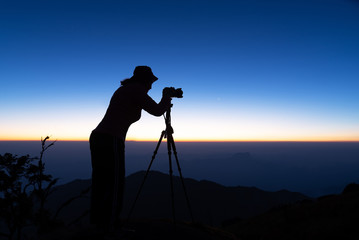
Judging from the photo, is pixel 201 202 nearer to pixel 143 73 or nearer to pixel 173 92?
pixel 173 92

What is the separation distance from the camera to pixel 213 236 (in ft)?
13.6

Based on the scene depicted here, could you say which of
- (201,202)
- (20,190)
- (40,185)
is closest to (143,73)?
(40,185)

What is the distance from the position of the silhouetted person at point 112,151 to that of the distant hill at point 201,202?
10599 centimetres

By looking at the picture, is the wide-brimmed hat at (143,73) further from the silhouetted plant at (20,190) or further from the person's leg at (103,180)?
the silhouetted plant at (20,190)

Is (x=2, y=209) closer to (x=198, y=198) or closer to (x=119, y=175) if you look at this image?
(x=119, y=175)

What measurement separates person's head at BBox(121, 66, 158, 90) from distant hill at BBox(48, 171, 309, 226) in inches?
4188

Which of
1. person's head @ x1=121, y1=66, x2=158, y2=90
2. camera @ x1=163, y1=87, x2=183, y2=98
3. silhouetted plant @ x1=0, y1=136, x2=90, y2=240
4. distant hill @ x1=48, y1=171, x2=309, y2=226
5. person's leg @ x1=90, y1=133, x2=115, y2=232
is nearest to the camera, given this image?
person's leg @ x1=90, y1=133, x2=115, y2=232

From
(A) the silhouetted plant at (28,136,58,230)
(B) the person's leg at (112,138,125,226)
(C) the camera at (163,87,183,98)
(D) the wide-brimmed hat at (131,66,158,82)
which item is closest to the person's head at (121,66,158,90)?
(D) the wide-brimmed hat at (131,66,158,82)

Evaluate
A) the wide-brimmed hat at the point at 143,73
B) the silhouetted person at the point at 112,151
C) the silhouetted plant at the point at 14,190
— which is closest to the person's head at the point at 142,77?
the wide-brimmed hat at the point at 143,73

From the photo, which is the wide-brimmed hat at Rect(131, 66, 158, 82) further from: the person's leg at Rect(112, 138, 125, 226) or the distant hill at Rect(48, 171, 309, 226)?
the distant hill at Rect(48, 171, 309, 226)

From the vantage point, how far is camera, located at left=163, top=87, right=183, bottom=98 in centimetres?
331

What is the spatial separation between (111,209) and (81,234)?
0.87 m

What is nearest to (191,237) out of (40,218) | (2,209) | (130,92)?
(130,92)

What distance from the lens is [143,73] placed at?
Answer: 2998 mm
